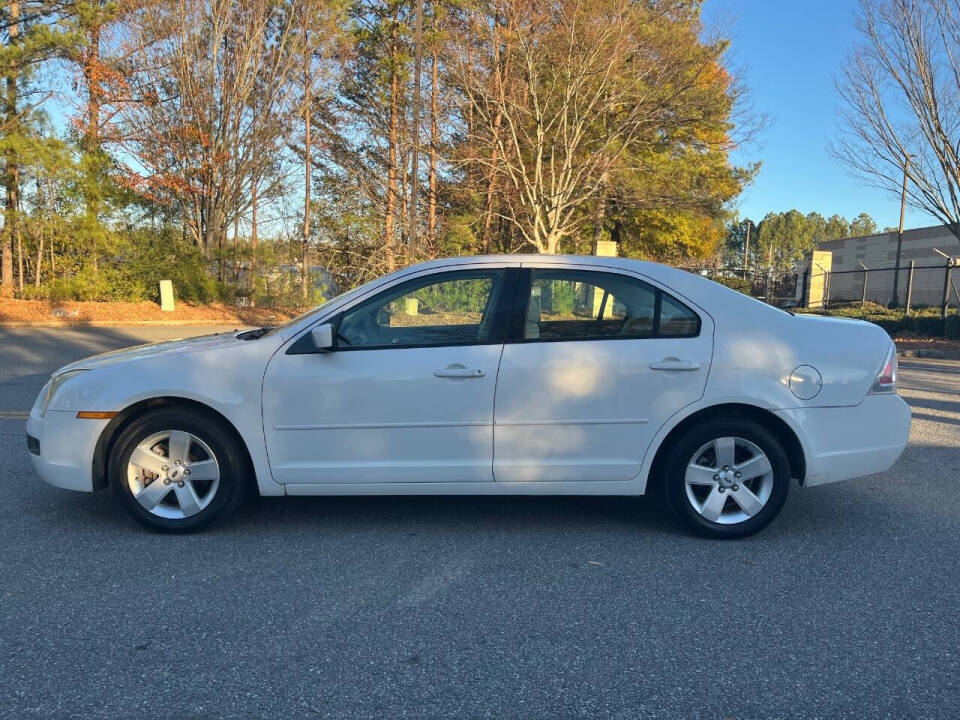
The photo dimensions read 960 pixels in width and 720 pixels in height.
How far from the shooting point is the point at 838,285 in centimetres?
5053

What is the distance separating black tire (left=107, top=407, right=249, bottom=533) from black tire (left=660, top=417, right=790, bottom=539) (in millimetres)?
2480

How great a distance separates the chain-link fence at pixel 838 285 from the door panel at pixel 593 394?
57.7 feet

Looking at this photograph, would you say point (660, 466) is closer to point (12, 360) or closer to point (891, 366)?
point (891, 366)

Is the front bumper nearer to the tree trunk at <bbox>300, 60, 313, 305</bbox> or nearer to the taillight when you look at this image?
the taillight

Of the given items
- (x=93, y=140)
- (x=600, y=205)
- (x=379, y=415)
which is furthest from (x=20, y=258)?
(x=379, y=415)

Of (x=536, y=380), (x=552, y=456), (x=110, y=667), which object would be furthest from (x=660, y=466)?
(x=110, y=667)

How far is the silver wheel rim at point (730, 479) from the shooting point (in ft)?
13.2

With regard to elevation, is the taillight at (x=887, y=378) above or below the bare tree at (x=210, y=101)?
below

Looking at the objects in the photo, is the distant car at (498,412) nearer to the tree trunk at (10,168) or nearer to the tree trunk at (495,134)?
the tree trunk at (495,134)

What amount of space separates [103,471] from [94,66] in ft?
73.4

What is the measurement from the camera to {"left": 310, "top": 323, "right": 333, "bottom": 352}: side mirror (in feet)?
12.8

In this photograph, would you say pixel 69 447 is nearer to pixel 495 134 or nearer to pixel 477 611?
pixel 477 611

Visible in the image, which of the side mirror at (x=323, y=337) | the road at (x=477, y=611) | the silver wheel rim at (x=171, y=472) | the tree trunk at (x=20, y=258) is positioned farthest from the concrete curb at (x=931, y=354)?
the tree trunk at (x=20, y=258)

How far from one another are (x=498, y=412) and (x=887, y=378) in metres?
2.29
